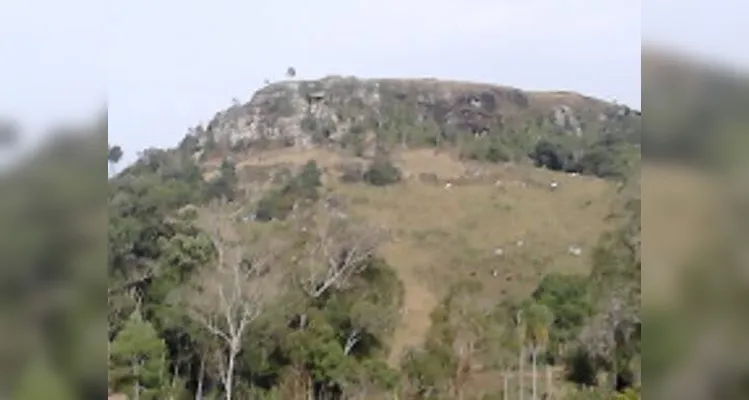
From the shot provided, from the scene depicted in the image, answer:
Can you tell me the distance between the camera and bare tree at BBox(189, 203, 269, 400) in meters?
3.96

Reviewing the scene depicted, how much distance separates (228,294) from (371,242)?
2.18 ft

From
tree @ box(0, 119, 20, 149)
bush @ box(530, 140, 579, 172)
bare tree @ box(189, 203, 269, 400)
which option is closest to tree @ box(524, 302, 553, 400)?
bush @ box(530, 140, 579, 172)

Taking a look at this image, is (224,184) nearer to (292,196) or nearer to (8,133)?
(292,196)

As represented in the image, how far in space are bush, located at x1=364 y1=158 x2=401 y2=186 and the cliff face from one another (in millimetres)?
85

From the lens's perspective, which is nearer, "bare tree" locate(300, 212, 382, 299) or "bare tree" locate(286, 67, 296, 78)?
"bare tree" locate(286, 67, 296, 78)

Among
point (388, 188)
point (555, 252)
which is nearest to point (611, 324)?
point (555, 252)

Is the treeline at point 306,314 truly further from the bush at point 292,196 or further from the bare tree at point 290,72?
the bare tree at point 290,72

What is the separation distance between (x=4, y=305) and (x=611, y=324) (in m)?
2.48

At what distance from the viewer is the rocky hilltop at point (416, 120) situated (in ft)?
11.1

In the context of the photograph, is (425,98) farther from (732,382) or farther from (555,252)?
(732,382)

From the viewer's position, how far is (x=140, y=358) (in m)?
3.51

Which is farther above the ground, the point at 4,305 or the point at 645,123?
the point at 645,123

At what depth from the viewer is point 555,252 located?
3787 millimetres

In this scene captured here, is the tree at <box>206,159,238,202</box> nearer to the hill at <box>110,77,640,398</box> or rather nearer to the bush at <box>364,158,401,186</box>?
the hill at <box>110,77,640,398</box>
